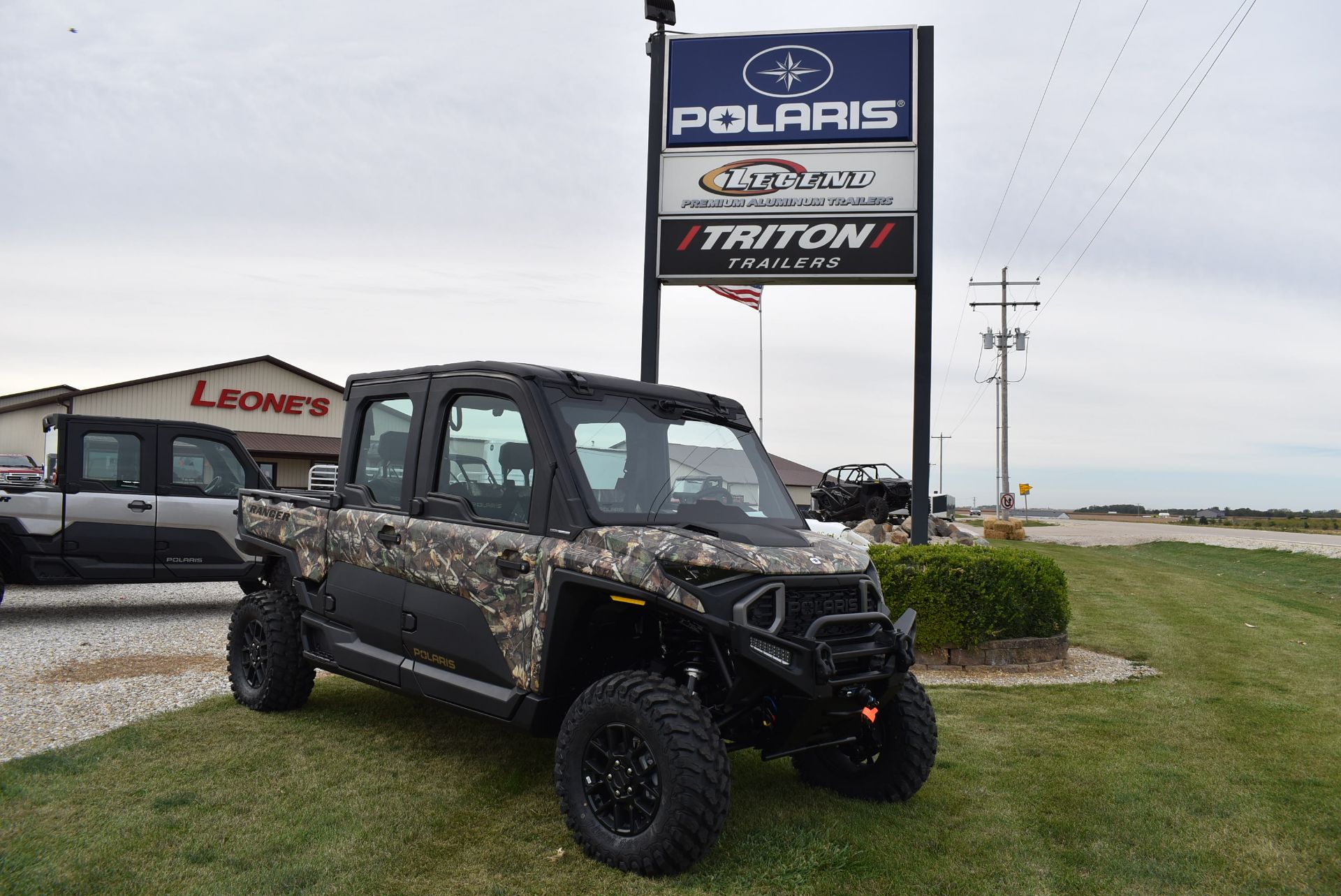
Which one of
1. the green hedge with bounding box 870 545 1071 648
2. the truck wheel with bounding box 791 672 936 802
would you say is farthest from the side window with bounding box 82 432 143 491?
the truck wheel with bounding box 791 672 936 802

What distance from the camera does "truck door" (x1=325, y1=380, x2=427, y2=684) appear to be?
5352mm

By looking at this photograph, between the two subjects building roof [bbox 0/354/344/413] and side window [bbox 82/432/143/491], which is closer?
side window [bbox 82/432/143/491]

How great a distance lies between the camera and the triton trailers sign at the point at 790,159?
11.5 m

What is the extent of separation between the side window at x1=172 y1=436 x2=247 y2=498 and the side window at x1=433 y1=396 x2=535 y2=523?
23.7ft

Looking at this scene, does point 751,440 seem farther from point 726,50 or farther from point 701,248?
point 726,50

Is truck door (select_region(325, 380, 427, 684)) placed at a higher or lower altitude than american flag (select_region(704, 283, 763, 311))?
lower

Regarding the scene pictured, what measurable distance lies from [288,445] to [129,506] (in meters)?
25.8

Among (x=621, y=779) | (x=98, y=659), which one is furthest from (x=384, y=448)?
(x=98, y=659)

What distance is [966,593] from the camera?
880 centimetres

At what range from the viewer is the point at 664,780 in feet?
12.9

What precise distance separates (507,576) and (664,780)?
1.27 meters

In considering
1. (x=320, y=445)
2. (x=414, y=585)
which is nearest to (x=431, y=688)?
(x=414, y=585)

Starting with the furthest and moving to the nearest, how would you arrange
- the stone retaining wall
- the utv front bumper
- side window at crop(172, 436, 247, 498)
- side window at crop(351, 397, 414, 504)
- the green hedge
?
side window at crop(172, 436, 247, 498) < the stone retaining wall < the green hedge < side window at crop(351, 397, 414, 504) < the utv front bumper

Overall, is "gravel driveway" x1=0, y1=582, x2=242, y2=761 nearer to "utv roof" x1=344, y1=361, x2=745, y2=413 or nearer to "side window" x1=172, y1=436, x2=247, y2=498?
"side window" x1=172, y1=436, x2=247, y2=498
